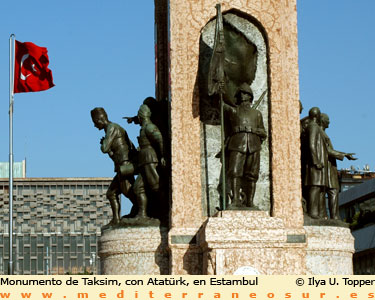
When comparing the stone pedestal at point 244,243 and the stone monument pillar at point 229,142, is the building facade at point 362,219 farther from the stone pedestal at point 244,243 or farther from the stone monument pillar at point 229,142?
the stone pedestal at point 244,243

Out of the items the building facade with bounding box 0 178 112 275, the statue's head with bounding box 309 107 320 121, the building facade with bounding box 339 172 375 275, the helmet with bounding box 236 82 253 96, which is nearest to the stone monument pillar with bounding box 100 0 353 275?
the helmet with bounding box 236 82 253 96

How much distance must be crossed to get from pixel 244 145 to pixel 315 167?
7.75 ft

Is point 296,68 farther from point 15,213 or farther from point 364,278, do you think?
point 15,213

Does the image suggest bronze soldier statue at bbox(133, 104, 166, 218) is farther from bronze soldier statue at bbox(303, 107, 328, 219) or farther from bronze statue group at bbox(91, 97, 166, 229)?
bronze soldier statue at bbox(303, 107, 328, 219)

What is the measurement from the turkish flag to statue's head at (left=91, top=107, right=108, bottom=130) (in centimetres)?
805

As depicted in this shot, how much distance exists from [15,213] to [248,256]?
12259 cm

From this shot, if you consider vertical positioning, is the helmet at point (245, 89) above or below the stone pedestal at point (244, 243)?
above

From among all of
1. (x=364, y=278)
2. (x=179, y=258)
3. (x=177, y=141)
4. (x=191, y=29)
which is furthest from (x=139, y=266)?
(x=364, y=278)

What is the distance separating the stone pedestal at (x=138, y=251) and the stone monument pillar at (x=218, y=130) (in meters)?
0.68

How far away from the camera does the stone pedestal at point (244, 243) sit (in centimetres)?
1938

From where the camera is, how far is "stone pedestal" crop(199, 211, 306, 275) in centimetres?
1938

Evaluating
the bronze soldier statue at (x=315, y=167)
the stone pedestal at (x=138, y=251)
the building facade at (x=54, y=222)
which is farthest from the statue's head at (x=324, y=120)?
the building facade at (x=54, y=222)

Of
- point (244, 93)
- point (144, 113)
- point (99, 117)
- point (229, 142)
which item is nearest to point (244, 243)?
point (229, 142)

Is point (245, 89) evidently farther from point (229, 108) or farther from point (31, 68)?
point (31, 68)
